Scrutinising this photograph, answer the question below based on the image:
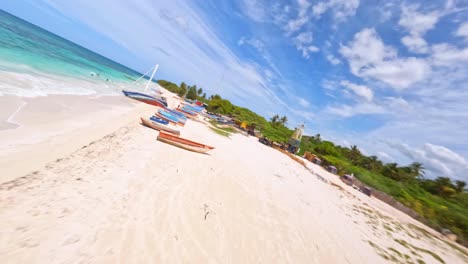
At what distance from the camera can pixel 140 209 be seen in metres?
4.71

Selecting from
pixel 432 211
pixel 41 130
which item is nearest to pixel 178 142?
pixel 41 130

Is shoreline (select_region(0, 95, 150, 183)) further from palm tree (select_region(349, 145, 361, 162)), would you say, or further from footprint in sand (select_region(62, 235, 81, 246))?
palm tree (select_region(349, 145, 361, 162))

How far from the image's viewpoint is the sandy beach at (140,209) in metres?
3.52

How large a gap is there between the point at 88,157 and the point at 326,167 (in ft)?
109

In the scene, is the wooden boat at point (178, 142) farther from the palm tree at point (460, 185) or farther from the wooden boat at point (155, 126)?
the palm tree at point (460, 185)

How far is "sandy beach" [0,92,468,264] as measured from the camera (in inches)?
139

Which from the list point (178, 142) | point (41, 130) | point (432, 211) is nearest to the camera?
point (41, 130)

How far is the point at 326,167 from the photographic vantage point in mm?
32469

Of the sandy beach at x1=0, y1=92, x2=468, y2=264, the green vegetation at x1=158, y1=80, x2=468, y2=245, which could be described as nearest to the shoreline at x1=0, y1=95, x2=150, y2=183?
the sandy beach at x1=0, y1=92, x2=468, y2=264

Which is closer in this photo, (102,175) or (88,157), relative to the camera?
(102,175)

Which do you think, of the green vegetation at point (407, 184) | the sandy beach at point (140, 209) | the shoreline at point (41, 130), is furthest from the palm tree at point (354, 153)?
the shoreline at point (41, 130)

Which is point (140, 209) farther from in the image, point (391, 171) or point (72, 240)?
point (391, 171)

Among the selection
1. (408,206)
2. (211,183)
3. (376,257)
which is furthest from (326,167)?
(211,183)

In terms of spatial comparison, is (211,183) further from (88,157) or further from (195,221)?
(88,157)
